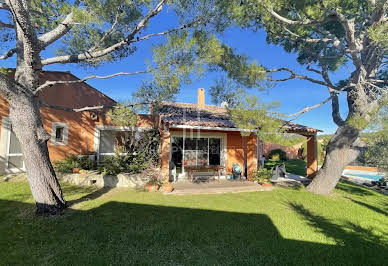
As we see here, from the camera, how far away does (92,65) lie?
33.2ft

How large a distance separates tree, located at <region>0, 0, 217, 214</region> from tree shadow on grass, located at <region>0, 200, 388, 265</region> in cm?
152

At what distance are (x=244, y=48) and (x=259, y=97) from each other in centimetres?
299

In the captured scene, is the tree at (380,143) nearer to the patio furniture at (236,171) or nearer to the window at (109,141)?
the patio furniture at (236,171)

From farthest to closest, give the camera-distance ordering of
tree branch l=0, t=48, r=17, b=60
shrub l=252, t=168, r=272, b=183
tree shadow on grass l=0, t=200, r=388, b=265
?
1. shrub l=252, t=168, r=272, b=183
2. tree branch l=0, t=48, r=17, b=60
3. tree shadow on grass l=0, t=200, r=388, b=265

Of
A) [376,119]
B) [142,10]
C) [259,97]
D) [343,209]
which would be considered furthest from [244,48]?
[343,209]

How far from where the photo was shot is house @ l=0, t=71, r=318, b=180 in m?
12.5

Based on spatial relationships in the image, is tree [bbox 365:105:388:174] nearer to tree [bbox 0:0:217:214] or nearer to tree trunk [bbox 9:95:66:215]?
tree [bbox 0:0:217:214]

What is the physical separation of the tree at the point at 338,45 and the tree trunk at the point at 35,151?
8.84 m

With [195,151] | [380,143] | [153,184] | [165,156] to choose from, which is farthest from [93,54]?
[380,143]

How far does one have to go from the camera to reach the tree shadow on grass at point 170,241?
4504 mm

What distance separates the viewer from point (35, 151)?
6.45m

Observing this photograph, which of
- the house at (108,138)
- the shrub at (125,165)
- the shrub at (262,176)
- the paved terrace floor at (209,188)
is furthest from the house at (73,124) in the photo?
the shrub at (262,176)

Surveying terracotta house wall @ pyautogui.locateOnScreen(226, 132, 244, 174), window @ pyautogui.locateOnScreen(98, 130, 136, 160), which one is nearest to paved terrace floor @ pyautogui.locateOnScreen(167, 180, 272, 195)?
terracotta house wall @ pyautogui.locateOnScreen(226, 132, 244, 174)

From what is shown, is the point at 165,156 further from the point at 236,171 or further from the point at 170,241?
the point at 170,241
